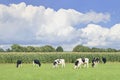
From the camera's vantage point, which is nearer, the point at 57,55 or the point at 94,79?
the point at 94,79

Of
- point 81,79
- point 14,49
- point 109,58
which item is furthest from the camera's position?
point 14,49

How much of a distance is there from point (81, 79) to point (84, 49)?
96.4 m

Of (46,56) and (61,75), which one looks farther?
(46,56)

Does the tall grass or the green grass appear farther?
the tall grass

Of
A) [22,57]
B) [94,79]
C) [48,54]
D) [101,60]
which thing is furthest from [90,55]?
[94,79]

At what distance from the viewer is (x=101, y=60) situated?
7819cm

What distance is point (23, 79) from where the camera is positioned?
93.4 ft

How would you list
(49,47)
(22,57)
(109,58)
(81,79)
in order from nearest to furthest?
(81,79) < (22,57) < (109,58) < (49,47)

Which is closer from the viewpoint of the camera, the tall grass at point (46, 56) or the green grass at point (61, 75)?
the green grass at point (61, 75)

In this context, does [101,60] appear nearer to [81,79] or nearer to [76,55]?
[76,55]

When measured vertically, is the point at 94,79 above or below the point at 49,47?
below

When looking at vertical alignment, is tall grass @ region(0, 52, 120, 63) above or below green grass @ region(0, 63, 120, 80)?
above

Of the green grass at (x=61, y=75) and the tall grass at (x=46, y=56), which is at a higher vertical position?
the tall grass at (x=46, y=56)

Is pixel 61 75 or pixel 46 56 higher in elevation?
pixel 46 56
